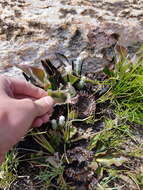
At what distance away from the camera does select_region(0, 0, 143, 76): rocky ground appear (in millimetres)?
2238

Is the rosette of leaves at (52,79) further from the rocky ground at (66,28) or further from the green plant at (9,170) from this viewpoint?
the green plant at (9,170)

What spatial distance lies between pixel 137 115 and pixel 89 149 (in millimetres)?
317

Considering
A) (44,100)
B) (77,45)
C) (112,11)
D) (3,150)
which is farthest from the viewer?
(112,11)

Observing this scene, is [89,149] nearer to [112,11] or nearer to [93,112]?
[93,112]

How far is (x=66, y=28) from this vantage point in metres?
2.39

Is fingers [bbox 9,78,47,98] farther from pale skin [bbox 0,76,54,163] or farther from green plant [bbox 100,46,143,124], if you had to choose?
green plant [bbox 100,46,143,124]

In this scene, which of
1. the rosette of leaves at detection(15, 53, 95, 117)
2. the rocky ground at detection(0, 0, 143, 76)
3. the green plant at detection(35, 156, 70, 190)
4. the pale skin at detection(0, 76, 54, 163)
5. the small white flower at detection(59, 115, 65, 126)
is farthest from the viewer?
the rocky ground at detection(0, 0, 143, 76)

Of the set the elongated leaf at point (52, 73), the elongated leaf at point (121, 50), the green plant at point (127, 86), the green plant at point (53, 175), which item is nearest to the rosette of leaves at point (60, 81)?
the elongated leaf at point (52, 73)

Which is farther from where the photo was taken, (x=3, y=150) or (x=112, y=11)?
(x=112, y=11)

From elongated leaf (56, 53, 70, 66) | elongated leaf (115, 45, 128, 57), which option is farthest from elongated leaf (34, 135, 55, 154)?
elongated leaf (115, 45, 128, 57)

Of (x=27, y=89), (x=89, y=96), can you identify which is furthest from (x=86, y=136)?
(x=27, y=89)

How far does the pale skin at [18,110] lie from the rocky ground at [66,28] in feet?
1.11

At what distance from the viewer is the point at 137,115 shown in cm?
199

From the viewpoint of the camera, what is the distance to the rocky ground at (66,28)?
88.1 inches
